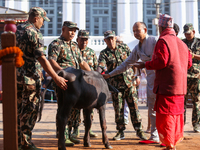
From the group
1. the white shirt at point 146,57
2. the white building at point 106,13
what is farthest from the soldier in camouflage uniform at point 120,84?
the white building at point 106,13

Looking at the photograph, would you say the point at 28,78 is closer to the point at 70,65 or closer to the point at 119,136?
the point at 70,65

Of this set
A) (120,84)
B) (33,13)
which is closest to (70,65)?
(33,13)

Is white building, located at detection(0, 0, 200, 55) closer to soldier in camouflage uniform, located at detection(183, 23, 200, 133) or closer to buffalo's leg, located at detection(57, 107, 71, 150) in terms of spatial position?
soldier in camouflage uniform, located at detection(183, 23, 200, 133)

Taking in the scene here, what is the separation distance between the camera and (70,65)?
5551mm

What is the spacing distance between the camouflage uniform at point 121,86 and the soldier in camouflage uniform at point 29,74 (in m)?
1.95

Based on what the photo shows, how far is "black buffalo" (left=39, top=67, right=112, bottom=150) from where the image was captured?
4803mm

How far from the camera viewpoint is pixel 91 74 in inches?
208

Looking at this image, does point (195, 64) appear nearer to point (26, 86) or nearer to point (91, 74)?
point (91, 74)

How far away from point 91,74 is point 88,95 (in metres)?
0.43

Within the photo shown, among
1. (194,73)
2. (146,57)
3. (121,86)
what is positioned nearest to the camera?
(146,57)

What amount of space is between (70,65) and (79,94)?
0.84 metres

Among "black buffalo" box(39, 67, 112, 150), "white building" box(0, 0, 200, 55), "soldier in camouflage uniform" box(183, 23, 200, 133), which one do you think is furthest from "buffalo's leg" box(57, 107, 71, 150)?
"white building" box(0, 0, 200, 55)

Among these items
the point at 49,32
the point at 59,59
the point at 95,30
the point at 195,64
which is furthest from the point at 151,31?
the point at 59,59

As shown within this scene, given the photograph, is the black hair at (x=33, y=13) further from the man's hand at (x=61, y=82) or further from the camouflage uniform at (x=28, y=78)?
the man's hand at (x=61, y=82)
